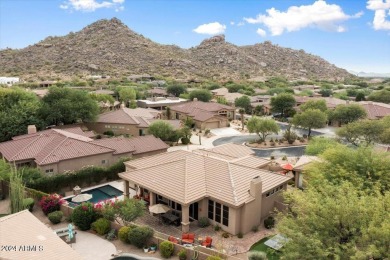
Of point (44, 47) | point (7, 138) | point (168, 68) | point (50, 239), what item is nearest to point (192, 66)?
point (168, 68)

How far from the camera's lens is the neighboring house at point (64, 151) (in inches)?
1373

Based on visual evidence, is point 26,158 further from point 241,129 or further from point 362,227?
point 241,129

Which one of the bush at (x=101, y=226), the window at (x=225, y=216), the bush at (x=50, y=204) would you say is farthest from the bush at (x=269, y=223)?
the bush at (x=50, y=204)

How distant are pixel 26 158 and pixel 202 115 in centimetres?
3865

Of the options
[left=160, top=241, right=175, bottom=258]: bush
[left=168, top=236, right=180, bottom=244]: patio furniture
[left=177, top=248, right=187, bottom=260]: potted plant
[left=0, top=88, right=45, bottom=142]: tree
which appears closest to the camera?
[left=177, top=248, right=187, bottom=260]: potted plant

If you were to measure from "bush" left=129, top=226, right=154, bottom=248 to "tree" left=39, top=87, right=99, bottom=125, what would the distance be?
3523 cm

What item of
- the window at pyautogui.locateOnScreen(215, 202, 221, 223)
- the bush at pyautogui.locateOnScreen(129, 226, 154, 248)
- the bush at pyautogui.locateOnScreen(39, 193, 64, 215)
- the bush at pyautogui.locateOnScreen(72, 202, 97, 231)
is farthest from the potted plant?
the bush at pyautogui.locateOnScreen(39, 193, 64, 215)

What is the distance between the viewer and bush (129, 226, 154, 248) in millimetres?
22672

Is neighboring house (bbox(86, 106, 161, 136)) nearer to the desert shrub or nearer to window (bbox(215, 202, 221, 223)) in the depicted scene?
window (bbox(215, 202, 221, 223))

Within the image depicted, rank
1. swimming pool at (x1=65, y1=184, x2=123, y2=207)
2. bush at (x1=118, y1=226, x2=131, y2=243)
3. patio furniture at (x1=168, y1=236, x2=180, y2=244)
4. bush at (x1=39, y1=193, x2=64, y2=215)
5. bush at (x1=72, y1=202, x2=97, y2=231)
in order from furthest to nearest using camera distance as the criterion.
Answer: swimming pool at (x1=65, y1=184, x2=123, y2=207) → bush at (x1=39, y1=193, x2=64, y2=215) → bush at (x1=72, y1=202, x2=97, y2=231) → bush at (x1=118, y1=226, x2=131, y2=243) → patio furniture at (x1=168, y1=236, x2=180, y2=244)

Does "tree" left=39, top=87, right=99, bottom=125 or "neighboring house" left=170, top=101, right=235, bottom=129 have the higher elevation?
"tree" left=39, top=87, right=99, bottom=125

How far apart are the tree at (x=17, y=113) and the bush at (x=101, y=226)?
96.7 ft

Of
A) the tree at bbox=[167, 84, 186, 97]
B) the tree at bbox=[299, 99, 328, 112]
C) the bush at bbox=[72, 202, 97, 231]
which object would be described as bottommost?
the bush at bbox=[72, 202, 97, 231]

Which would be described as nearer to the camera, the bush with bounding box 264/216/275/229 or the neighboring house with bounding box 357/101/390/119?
the bush with bounding box 264/216/275/229
